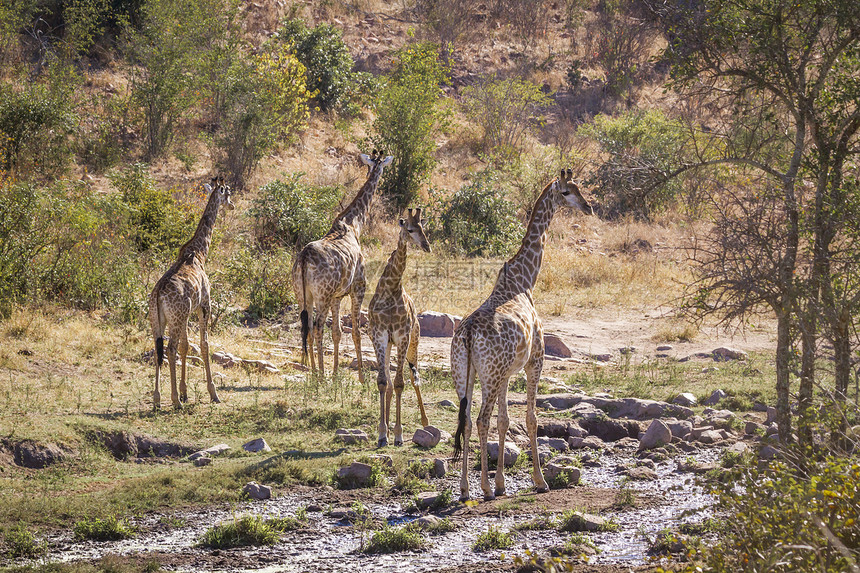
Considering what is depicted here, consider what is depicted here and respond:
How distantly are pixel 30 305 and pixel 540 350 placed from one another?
30.2ft

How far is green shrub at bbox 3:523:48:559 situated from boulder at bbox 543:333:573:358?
1008cm

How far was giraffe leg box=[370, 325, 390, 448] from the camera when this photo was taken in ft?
32.9

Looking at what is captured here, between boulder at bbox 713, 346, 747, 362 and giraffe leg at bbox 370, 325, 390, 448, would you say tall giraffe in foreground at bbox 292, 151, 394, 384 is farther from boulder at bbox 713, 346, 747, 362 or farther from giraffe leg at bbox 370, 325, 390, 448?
boulder at bbox 713, 346, 747, 362

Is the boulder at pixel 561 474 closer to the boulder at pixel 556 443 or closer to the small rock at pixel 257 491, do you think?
the boulder at pixel 556 443

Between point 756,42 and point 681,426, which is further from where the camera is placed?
point 681,426

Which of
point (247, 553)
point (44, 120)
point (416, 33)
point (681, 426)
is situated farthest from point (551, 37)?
point (247, 553)

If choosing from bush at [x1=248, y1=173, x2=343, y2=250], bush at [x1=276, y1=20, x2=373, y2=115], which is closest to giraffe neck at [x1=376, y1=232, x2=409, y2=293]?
bush at [x1=248, y1=173, x2=343, y2=250]

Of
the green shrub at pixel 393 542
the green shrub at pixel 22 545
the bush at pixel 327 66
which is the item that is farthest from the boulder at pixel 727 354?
the bush at pixel 327 66

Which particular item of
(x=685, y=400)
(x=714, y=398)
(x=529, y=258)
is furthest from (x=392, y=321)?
(x=714, y=398)

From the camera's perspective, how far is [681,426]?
36.3 feet

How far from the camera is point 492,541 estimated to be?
23.8 ft

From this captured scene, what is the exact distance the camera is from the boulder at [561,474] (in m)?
9.14

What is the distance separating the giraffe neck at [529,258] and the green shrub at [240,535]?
346 cm

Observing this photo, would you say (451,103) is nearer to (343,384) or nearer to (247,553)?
(343,384)
